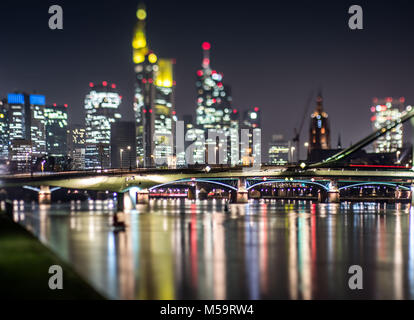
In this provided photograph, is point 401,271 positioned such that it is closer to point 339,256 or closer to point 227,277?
point 339,256

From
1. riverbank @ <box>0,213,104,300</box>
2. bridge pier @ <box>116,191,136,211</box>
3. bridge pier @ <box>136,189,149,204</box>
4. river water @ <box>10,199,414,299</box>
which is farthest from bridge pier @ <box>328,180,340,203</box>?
riverbank @ <box>0,213,104,300</box>

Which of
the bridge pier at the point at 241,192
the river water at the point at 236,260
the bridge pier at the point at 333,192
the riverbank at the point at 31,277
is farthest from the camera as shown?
the bridge pier at the point at 333,192

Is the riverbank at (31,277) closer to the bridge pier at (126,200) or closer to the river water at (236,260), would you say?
the river water at (236,260)

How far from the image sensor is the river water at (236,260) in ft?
100

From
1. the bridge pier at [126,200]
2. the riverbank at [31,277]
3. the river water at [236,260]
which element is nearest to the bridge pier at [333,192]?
the bridge pier at [126,200]

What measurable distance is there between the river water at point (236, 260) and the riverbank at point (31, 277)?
1.71 metres

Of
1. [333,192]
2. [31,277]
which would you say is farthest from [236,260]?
[333,192]

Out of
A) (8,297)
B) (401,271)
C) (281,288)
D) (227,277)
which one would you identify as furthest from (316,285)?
(8,297)

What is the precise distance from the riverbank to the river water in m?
1.71

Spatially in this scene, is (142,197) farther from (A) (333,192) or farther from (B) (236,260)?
(B) (236,260)

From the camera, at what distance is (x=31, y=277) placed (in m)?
29.2

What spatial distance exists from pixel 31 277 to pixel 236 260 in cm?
1649

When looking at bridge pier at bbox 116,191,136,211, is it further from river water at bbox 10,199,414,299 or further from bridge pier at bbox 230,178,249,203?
river water at bbox 10,199,414,299

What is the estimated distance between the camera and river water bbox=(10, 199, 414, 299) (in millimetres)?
30484
